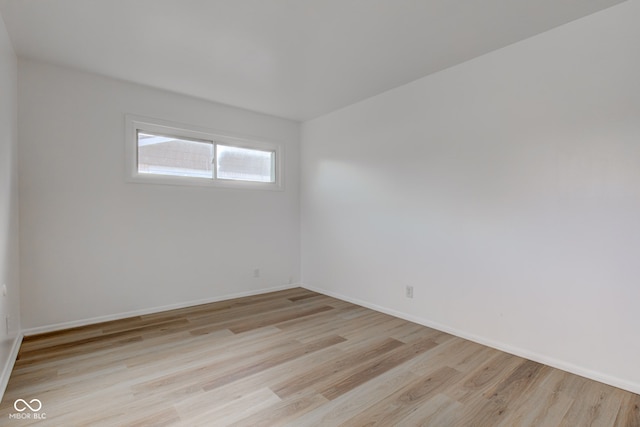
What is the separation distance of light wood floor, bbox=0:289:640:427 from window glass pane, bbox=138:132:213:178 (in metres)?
1.74

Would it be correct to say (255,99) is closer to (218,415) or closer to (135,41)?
(135,41)

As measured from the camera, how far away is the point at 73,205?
9.93ft

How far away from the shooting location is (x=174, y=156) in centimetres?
369

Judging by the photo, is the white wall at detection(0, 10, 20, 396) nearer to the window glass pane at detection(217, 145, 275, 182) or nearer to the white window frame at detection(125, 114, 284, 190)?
the white window frame at detection(125, 114, 284, 190)

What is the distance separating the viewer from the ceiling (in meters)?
2.08

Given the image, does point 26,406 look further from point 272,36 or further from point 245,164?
point 245,164

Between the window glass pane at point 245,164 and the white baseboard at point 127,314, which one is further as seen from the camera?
the window glass pane at point 245,164

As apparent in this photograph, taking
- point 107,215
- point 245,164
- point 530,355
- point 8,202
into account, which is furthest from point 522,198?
point 8,202

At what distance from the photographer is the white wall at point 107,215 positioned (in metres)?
2.86

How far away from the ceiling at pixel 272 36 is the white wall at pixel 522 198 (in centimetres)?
29

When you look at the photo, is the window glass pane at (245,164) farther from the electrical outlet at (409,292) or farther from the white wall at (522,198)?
the electrical outlet at (409,292)

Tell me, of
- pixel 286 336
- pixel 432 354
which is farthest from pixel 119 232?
pixel 432 354

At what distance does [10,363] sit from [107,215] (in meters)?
1.45

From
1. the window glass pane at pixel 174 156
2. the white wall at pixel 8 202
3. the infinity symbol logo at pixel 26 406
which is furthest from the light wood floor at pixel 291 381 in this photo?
the window glass pane at pixel 174 156
